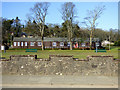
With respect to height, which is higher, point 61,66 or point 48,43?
point 48,43

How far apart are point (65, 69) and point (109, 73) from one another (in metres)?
2.82

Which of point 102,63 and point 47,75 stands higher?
point 102,63

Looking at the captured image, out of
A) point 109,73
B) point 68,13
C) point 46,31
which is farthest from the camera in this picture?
point 46,31

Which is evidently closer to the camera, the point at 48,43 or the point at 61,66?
the point at 61,66

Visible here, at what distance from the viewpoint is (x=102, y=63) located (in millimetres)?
11391

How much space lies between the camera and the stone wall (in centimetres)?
1136

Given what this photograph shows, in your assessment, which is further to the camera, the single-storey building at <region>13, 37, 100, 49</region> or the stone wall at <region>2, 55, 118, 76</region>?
the single-storey building at <region>13, 37, 100, 49</region>

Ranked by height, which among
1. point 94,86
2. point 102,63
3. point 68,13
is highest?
point 68,13

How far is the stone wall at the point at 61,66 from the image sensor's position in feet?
37.3

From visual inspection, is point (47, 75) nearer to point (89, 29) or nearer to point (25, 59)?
point (25, 59)

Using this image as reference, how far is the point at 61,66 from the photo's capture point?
11453mm

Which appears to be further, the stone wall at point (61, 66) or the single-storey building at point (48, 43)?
the single-storey building at point (48, 43)

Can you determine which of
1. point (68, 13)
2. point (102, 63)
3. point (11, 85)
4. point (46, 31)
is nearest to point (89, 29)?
point (68, 13)

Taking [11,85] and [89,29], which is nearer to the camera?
[11,85]
